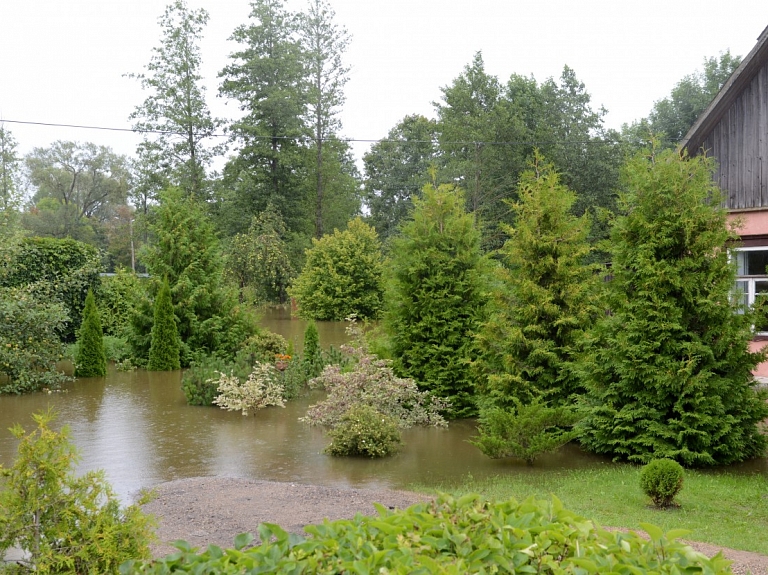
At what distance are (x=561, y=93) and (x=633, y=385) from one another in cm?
3458

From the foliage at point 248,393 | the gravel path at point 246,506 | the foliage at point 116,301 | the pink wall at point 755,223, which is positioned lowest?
the gravel path at point 246,506

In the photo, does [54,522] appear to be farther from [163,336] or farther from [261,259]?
[261,259]

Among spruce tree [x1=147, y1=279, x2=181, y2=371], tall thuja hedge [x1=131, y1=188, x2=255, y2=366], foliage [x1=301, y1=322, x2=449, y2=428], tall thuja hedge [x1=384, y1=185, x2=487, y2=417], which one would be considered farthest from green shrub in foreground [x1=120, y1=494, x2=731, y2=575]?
tall thuja hedge [x1=131, y1=188, x2=255, y2=366]

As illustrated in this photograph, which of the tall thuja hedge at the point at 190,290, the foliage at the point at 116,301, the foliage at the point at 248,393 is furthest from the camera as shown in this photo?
the foliage at the point at 116,301

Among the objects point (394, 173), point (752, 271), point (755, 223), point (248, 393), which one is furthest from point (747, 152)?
point (394, 173)

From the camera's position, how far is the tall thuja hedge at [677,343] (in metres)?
10.3

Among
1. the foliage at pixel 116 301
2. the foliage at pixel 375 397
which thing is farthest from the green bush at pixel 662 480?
the foliage at pixel 116 301

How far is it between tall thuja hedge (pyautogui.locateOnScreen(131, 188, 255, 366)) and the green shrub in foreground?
56.6ft

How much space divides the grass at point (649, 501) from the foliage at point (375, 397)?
352 cm

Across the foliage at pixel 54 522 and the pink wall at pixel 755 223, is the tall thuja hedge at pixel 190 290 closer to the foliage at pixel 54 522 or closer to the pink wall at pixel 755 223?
the pink wall at pixel 755 223

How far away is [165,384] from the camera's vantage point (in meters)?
17.7

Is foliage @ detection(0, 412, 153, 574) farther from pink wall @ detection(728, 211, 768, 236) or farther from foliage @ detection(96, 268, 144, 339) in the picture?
foliage @ detection(96, 268, 144, 339)

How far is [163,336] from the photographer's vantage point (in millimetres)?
19688

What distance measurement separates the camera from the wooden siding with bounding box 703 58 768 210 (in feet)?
45.8
